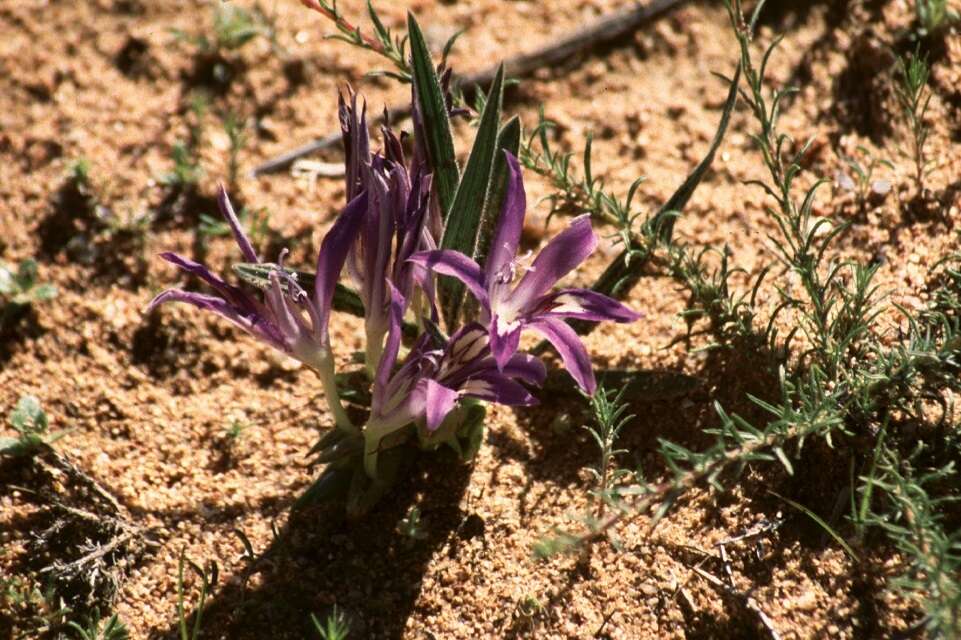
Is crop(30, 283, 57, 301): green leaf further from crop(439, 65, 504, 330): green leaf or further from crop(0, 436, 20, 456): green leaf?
crop(439, 65, 504, 330): green leaf

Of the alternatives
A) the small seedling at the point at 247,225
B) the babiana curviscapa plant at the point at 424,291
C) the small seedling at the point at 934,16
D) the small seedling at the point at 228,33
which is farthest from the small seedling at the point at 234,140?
the small seedling at the point at 934,16

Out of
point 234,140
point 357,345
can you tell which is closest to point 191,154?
point 234,140

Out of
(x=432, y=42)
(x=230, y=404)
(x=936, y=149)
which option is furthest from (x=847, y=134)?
(x=230, y=404)

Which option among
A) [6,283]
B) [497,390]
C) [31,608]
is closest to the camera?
[497,390]

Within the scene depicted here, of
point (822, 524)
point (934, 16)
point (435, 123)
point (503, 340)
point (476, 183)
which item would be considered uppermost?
point (934, 16)

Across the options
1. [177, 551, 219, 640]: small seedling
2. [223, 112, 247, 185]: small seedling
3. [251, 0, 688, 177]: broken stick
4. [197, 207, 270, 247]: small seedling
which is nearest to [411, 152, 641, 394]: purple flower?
[177, 551, 219, 640]: small seedling

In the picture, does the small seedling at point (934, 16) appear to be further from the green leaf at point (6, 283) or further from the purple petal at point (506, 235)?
the green leaf at point (6, 283)

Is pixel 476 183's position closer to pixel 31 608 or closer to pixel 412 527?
pixel 412 527
